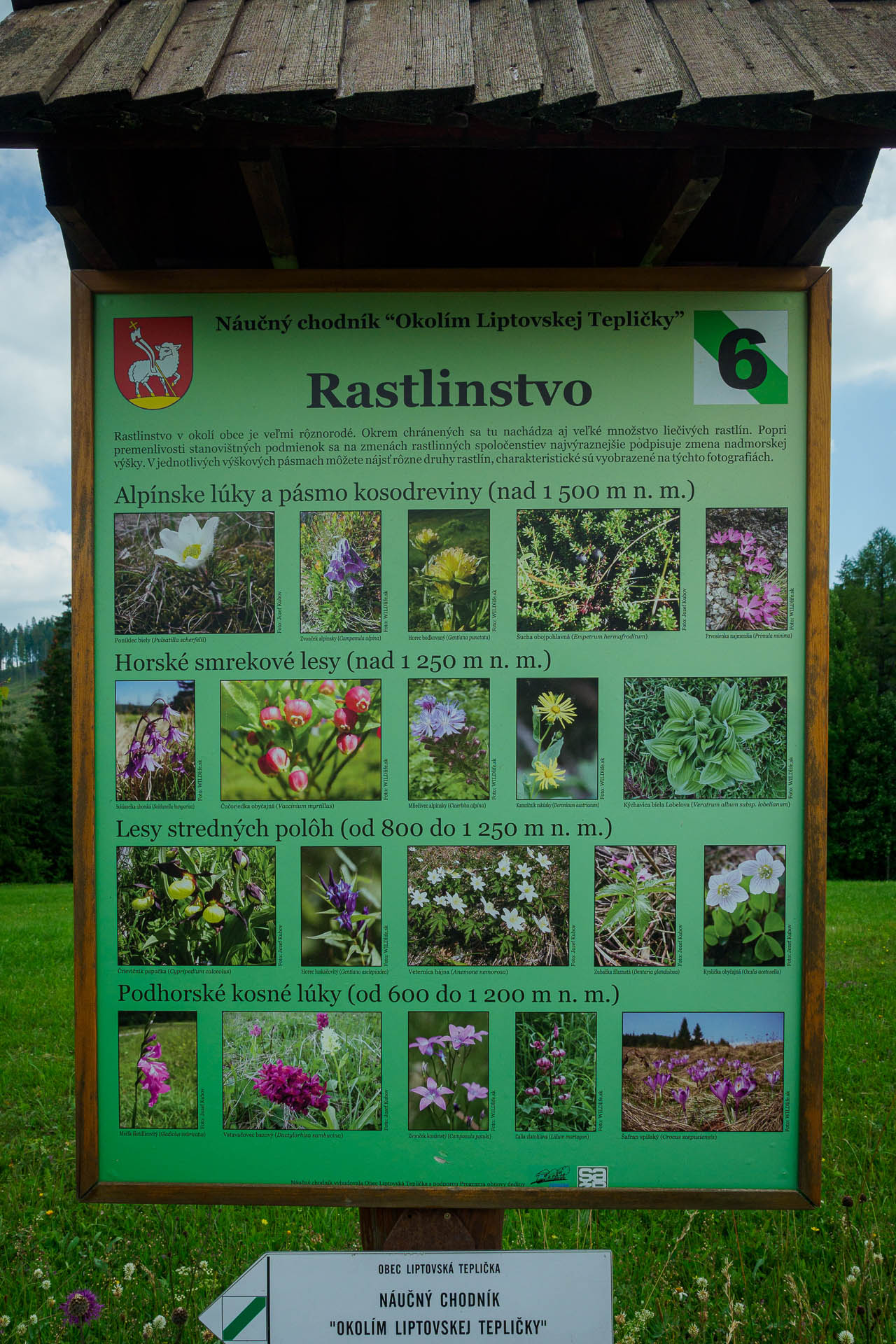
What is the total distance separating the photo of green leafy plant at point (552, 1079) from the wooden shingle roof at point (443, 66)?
5.46 ft

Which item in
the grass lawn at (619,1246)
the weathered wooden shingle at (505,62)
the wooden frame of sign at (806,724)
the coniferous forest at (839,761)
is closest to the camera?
the weathered wooden shingle at (505,62)

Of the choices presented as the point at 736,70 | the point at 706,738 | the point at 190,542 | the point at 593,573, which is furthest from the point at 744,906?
the point at 736,70

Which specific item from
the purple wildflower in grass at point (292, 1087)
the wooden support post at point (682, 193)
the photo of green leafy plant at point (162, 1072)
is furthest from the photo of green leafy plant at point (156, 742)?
the wooden support post at point (682, 193)

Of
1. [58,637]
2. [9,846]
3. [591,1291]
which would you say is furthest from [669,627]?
[58,637]

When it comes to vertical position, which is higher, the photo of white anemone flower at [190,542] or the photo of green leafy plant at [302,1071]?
the photo of white anemone flower at [190,542]

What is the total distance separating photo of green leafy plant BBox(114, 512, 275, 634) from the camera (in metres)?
1.75

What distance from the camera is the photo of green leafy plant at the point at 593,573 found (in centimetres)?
172

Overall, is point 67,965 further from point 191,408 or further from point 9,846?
point 9,846

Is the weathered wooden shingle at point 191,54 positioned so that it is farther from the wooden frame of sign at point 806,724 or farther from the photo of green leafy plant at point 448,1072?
the photo of green leafy plant at point 448,1072

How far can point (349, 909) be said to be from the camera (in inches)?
67.9

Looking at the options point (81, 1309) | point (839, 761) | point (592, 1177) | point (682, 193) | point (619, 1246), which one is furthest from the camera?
point (839, 761)

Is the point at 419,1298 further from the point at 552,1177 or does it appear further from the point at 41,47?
the point at 41,47

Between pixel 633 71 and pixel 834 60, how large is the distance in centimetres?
35

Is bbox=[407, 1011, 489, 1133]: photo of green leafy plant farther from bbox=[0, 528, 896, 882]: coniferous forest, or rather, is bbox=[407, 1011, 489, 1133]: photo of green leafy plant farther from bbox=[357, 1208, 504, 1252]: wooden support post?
bbox=[0, 528, 896, 882]: coniferous forest
